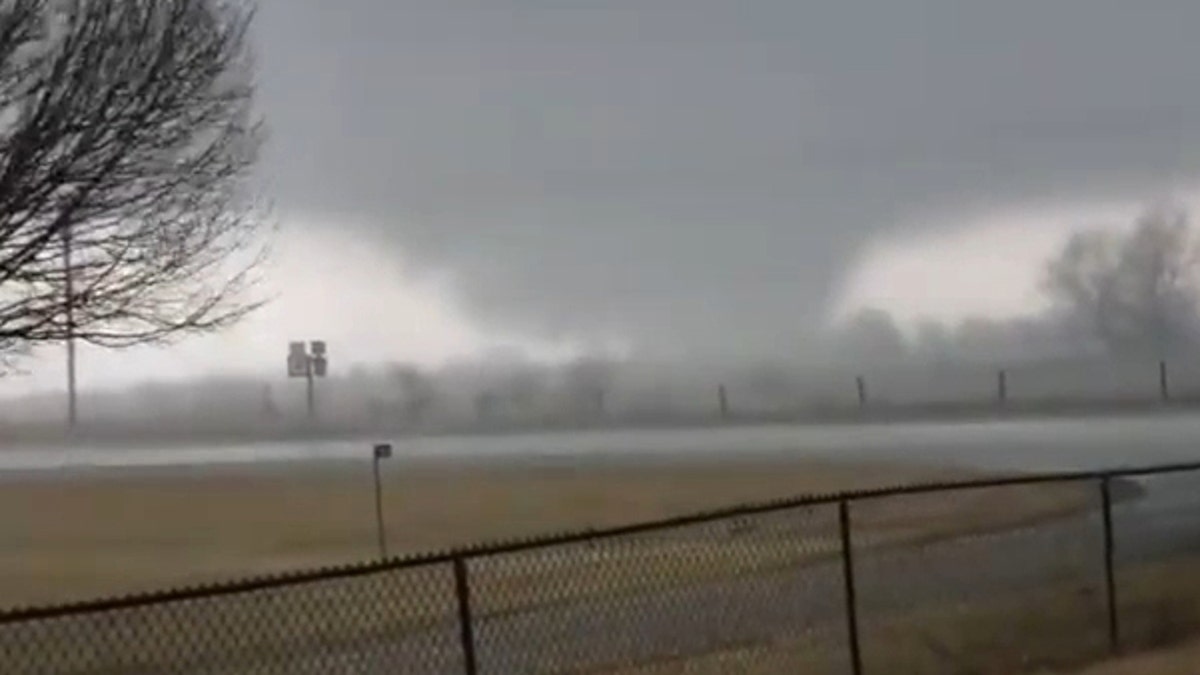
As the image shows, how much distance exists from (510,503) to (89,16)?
87.4 feet

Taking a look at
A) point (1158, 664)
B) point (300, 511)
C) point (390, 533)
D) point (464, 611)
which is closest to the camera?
point (464, 611)

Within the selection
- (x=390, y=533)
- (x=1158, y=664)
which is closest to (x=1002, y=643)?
(x=1158, y=664)

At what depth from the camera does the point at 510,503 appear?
41.1 m

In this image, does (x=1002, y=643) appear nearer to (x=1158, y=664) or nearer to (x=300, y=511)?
(x=1158, y=664)

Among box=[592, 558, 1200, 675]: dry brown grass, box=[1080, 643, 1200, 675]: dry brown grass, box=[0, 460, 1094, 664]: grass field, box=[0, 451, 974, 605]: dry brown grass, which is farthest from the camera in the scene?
box=[0, 451, 974, 605]: dry brown grass

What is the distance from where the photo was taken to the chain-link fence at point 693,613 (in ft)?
46.5

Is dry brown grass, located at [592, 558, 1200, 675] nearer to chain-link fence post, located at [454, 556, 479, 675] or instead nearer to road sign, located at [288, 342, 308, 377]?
chain-link fence post, located at [454, 556, 479, 675]

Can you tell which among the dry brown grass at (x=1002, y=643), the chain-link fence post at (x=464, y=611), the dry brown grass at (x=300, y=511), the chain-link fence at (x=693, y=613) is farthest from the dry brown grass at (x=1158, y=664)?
the dry brown grass at (x=300, y=511)

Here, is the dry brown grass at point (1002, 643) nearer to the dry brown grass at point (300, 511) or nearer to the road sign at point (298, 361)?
the dry brown grass at point (300, 511)

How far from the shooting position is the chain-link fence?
1419 cm

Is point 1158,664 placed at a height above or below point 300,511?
below

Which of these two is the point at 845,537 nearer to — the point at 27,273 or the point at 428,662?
the point at 428,662

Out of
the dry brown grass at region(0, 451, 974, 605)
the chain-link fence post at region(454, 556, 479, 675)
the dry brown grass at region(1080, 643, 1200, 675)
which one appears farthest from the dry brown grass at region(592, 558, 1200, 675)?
the dry brown grass at region(0, 451, 974, 605)

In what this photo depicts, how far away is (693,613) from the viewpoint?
54.2 feet
